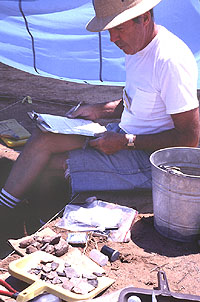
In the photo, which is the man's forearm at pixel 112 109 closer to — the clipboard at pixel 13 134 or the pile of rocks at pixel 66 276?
the clipboard at pixel 13 134

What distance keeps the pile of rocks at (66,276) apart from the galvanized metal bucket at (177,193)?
0.53m

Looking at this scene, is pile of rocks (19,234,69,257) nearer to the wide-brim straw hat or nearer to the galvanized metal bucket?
the galvanized metal bucket

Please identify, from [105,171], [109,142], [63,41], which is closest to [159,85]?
[109,142]

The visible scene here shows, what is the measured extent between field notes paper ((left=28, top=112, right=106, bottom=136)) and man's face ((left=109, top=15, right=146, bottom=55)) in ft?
1.96

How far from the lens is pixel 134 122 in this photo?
119 inches

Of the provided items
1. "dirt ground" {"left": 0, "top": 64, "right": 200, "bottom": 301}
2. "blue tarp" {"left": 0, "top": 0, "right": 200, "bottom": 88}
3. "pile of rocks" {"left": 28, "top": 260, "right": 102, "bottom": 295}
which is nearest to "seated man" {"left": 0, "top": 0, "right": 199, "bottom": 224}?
"dirt ground" {"left": 0, "top": 64, "right": 200, "bottom": 301}

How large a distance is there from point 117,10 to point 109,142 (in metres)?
0.79

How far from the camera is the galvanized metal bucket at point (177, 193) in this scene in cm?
241

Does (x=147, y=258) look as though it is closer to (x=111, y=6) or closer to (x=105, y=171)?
(x=105, y=171)

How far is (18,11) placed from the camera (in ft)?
16.8

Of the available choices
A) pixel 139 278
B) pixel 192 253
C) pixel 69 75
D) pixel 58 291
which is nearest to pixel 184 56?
pixel 192 253

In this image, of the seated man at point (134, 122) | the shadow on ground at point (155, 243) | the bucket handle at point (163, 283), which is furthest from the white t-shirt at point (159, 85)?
the bucket handle at point (163, 283)

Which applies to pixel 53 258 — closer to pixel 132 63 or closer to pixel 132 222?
pixel 132 222

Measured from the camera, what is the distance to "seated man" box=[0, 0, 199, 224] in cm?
267
